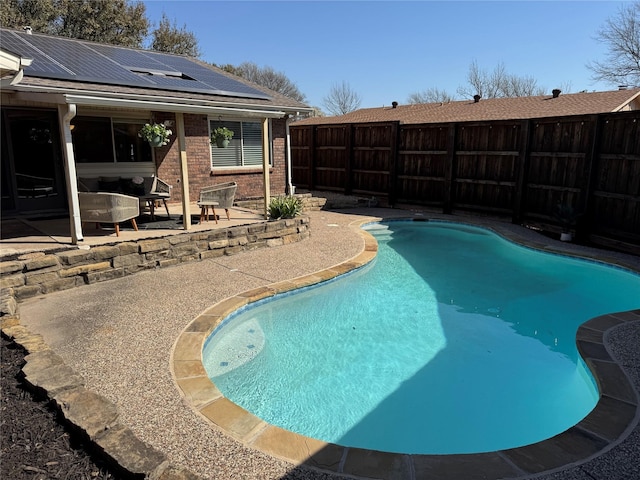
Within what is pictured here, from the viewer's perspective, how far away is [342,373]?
4.84 meters

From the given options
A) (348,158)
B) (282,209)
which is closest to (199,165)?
(282,209)

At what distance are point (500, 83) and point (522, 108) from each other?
2537 centimetres

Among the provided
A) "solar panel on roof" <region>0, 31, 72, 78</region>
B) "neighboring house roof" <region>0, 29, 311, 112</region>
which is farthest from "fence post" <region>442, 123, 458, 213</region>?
"solar panel on roof" <region>0, 31, 72, 78</region>

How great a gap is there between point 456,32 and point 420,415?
1390 cm

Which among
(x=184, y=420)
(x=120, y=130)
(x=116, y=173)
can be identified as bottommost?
(x=184, y=420)

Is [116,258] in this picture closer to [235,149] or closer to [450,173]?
[235,149]

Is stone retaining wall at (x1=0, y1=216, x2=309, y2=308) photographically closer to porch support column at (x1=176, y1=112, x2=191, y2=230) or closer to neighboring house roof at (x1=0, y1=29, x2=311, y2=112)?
porch support column at (x1=176, y1=112, x2=191, y2=230)

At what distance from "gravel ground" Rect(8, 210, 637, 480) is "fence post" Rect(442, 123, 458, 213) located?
17.9 ft

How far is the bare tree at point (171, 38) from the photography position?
88.3ft

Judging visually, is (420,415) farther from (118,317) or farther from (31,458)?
(118,317)

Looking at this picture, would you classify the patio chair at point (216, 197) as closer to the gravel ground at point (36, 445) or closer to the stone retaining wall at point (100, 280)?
the stone retaining wall at point (100, 280)

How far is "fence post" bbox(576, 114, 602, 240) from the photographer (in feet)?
30.2

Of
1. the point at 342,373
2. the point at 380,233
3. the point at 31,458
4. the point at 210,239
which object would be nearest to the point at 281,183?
the point at 380,233

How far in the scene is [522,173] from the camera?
11.3 metres
